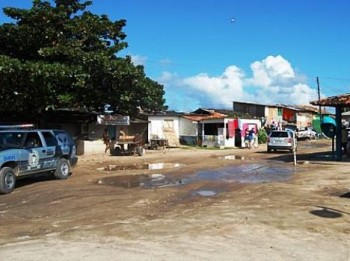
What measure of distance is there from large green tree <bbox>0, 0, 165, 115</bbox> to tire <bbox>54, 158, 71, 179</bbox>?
5299 mm

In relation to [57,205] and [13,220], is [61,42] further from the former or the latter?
[13,220]

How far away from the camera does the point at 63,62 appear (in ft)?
83.8

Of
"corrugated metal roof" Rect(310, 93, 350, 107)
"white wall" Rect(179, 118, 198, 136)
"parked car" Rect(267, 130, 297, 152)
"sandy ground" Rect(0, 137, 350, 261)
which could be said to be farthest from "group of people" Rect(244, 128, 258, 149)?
"sandy ground" Rect(0, 137, 350, 261)

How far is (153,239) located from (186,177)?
11.2 meters

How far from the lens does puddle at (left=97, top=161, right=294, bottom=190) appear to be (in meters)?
17.9

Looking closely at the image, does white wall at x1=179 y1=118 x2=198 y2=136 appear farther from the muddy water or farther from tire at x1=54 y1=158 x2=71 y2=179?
tire at x1=54 y1=158 x2=71 y2=179

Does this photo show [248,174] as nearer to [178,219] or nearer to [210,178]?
[210,178]

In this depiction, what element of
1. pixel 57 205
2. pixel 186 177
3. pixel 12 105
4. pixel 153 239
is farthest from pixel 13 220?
pixel 12 105

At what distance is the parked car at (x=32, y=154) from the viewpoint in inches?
625

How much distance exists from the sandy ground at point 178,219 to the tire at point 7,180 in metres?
0.27

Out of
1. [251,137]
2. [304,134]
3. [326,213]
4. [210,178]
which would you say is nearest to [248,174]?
[210,178]

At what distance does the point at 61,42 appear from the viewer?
2584 centimetres

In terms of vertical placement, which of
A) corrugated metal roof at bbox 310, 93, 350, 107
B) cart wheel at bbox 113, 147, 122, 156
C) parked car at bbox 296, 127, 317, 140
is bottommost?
cart wheel at bbox 113, 147, 122, 156

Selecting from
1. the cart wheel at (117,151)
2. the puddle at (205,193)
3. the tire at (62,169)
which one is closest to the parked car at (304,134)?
the cart wheel at (117,151)
